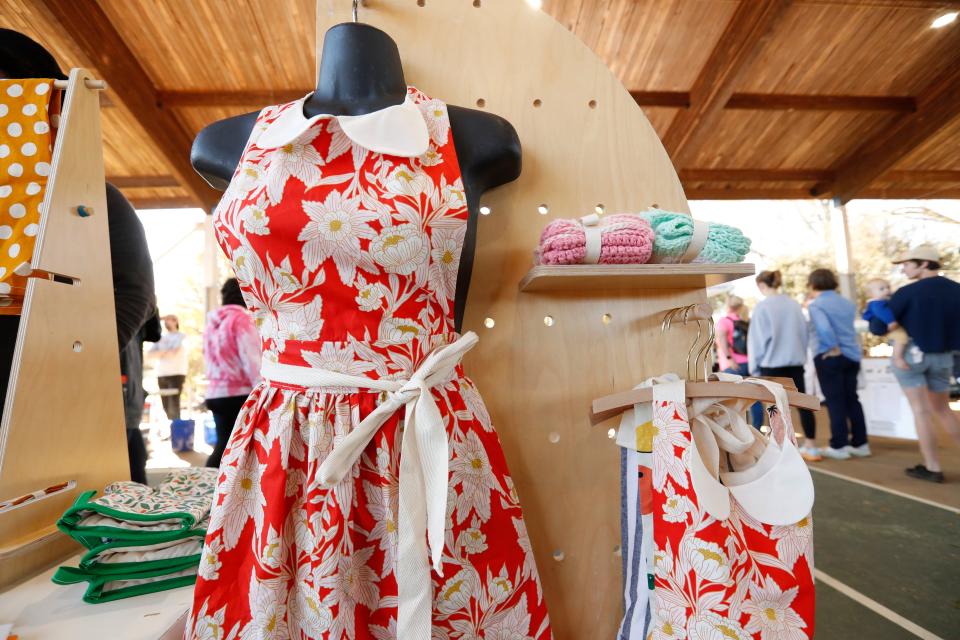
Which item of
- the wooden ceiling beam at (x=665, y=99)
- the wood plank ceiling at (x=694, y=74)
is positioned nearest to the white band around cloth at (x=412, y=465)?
the wood plank ceiling at (x=694, y=74)

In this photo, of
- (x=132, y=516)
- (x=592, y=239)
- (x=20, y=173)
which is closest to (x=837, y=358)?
(x=592, y=239)

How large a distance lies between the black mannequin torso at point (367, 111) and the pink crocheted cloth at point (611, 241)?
0.43ft

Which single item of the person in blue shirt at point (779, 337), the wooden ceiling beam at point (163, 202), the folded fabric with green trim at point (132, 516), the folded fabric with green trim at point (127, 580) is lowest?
the folded fabric with green trim at point (127, 580)

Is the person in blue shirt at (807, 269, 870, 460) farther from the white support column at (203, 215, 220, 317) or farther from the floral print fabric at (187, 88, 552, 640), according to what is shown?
the white support column at (203, 215, 220, 317)

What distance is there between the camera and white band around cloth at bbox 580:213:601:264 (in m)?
0.75

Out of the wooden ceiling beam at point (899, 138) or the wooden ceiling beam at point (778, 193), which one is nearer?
the wooden ceiling beam at point (899, 138)

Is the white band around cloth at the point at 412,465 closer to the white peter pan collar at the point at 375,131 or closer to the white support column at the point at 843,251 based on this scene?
the white peter pan collar at the point at 375,131

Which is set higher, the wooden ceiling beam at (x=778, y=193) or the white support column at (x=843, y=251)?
the wooden ceiling beam at (x=778, y=193)

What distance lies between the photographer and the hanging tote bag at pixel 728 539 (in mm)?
614

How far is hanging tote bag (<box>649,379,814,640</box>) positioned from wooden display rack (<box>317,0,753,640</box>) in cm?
23

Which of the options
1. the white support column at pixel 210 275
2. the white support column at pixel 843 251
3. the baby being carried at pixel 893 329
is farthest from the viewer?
the white support column at pixel 843 251

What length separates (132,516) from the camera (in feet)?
2.20

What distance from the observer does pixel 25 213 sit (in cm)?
77

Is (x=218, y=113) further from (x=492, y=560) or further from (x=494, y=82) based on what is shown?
(x=492, y=560)
